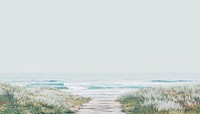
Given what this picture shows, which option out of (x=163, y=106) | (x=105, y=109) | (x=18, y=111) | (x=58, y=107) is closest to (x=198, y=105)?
(x=163, y=106)

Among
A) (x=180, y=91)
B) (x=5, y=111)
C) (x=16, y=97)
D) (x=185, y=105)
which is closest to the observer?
(x=5, y=111)

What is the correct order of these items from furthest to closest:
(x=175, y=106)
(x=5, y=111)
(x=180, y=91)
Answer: (x=180, y=91), (x=175, y=106), (x=5, y=111)

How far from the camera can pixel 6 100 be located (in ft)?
87.5

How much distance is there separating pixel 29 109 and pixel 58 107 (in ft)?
7.74

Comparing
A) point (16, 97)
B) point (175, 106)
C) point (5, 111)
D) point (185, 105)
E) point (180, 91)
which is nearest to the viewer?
point (5, 111)

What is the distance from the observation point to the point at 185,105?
25828mm

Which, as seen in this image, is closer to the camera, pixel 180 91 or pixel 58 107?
pixel 58 107

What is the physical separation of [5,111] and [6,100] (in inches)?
162

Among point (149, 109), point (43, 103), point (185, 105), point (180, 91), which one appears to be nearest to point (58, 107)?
point (43, 103)

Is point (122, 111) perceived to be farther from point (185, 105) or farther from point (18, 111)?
point (18, 111)

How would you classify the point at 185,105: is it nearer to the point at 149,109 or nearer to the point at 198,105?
the point at 198,105

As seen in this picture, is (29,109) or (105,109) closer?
(29,109)

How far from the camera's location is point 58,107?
25844 mm

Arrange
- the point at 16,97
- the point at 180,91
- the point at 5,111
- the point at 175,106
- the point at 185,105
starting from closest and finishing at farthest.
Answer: the point at 5,111
the point at 175,106
the point at 185,105
the point at 16,97
the point at 180,91
